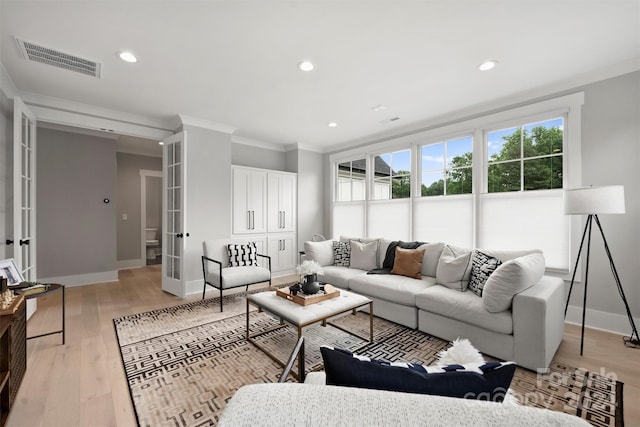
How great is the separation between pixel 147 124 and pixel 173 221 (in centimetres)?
148

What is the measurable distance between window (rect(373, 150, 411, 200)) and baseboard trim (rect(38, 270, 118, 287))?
4.92 meters

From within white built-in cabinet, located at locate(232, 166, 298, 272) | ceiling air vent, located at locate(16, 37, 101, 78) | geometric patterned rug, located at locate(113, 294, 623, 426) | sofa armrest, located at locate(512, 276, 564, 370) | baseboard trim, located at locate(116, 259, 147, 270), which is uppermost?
→ ceiling air vent, located at locate(16, 37, 101, 78)

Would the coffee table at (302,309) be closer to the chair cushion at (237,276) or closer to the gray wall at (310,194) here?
the chair cushion at (237,276)

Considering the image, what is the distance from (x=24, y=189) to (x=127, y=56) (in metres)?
2.06

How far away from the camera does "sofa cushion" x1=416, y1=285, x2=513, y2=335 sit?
2275 millimetres

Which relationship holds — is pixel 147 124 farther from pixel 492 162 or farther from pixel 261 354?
pixel 492 162

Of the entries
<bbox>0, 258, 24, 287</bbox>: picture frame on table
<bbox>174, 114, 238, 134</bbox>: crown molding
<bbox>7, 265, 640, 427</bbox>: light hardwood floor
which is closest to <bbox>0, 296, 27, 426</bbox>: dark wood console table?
<bbox>7, 265, 640, 427</bbox>: light hardwood floor

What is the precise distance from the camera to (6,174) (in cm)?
287

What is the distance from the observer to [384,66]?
2691 millimetres

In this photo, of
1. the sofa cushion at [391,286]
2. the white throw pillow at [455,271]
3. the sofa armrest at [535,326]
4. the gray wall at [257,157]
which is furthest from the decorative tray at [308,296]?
the gray wall at [257,157]

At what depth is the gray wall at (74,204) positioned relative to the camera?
437 cm

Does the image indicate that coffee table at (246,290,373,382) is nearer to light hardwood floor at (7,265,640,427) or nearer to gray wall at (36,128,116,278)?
light hardwood floor at (7,265,640,427)

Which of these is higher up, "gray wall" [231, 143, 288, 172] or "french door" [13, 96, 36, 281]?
"gray wall" [231, 143, 288, 172]

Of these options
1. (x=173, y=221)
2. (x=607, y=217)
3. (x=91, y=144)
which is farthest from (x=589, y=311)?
(x=91, y=144)
